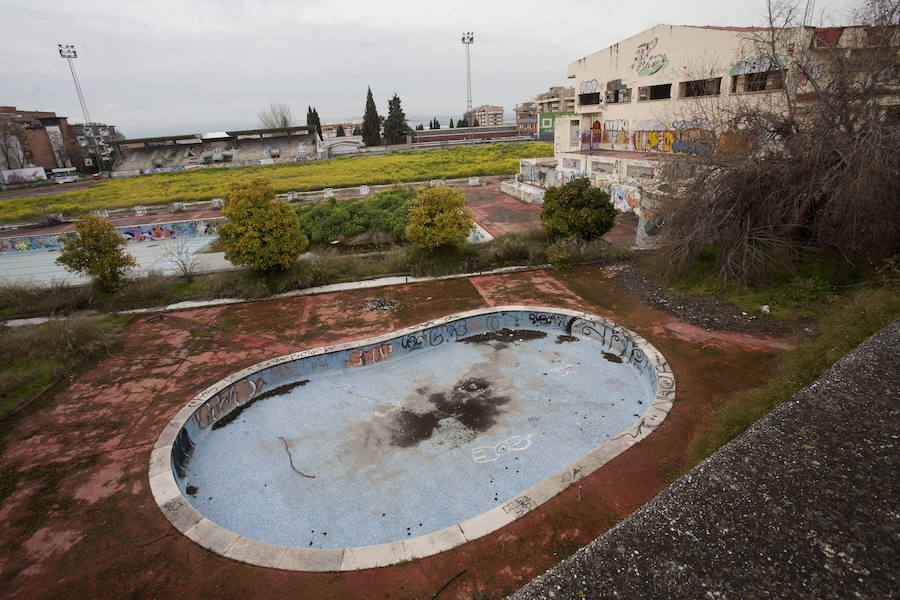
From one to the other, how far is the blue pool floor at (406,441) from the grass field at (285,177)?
33184mm

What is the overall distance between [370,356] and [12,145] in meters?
80.8

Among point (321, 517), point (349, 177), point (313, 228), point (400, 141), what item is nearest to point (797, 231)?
point (321, 517)

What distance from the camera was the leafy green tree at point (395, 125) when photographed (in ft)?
255

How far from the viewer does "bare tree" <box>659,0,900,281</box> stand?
487 inches

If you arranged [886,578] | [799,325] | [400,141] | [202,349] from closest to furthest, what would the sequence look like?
[886,578], [799,325], [202,349], [400,141]

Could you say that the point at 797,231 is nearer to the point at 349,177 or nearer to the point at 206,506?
the point at 206,506

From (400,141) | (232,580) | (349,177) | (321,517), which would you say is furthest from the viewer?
(400,141)

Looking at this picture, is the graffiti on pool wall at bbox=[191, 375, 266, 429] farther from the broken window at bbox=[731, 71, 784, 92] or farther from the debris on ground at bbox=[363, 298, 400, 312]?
the broken window at bbox=[731, 71, 784, 92]

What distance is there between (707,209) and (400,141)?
7354 cm

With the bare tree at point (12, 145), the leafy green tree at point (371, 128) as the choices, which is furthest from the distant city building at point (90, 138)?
the leafy green tree at point (371, 128)

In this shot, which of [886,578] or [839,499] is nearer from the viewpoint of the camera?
[886,578]

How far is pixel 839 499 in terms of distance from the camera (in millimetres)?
4121

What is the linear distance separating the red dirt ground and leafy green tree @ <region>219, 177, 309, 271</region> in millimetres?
2584

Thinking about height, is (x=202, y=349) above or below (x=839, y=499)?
below
